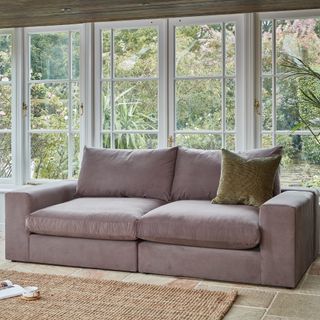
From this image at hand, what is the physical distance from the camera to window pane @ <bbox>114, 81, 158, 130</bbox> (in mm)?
5703

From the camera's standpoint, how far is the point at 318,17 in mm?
5133

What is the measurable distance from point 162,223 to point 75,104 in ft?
6.87

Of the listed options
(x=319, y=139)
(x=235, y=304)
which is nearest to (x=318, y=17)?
(x=319, y=139)

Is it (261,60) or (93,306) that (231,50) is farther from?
(93,306)

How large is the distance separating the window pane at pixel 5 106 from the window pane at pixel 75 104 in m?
0.74

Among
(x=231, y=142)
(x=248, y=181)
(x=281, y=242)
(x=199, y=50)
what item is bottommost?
(x=281, y=242)

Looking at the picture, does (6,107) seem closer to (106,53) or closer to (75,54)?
(75,54)

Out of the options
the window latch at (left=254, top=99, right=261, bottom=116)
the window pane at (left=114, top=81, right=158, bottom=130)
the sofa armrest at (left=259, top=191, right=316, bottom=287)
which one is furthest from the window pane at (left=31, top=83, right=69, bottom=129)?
the sofa armrest at (left=259, top=191, right=316, bottom=287)

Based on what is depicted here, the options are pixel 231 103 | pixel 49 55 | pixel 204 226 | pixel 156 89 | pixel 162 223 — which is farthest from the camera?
pixel 49 55

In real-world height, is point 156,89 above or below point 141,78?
below

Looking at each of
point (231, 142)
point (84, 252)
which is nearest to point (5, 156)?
point (84, 252)

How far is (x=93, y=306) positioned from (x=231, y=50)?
2.79 m

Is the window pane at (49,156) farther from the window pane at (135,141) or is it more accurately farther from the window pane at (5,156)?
Answer: the window pane at (135,141)

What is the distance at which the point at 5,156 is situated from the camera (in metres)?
6.27
